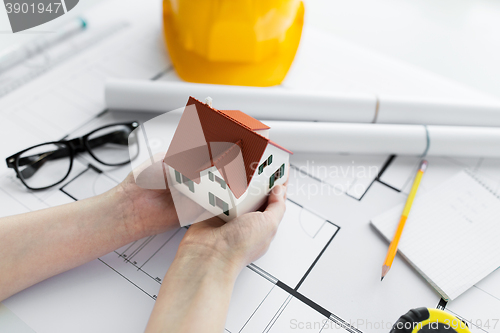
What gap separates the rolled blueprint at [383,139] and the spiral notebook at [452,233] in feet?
0.23

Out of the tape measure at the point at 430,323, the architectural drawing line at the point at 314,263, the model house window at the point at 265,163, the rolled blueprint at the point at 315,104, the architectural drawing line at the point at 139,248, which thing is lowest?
the architectural drawing line at the point at 314,263

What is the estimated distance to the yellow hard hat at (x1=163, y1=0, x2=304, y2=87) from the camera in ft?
2.54

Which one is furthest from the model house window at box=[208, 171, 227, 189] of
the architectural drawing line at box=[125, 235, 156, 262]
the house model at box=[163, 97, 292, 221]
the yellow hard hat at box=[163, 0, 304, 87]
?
the yellow hard hat at box=[163, 0, 304, 87]

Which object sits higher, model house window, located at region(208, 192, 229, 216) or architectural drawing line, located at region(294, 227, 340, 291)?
model house window, located at region(208, 192, 229, 216)

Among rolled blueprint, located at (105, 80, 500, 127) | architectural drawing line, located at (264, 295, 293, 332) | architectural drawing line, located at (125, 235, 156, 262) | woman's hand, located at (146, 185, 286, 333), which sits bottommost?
architectural drawing line, located at (264, 295, 293, 332)

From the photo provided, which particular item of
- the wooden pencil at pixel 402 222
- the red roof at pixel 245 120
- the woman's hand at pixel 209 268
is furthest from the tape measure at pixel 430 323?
the red roof at pixel 245 120

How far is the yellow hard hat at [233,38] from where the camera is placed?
0.77m

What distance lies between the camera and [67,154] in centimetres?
75

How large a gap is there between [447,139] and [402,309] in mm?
366

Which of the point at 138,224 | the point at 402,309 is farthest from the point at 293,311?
the point at 138,224

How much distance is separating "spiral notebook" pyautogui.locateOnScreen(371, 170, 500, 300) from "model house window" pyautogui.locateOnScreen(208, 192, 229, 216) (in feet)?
0.92

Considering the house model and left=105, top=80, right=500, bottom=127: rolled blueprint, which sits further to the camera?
left=105, top=80, right=500, bottom=127: rolled blueprint

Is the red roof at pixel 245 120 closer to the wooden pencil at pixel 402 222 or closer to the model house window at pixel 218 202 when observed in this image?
the model house window at pixel 218 202

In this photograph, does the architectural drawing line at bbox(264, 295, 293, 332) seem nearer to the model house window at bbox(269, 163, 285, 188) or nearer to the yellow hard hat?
the model house window at bbox(269, 163, 285, 188)
